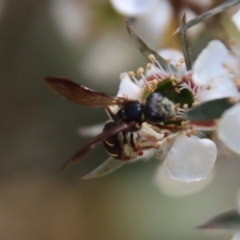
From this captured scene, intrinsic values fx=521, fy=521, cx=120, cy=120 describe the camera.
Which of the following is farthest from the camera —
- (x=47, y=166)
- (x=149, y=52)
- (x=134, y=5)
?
(x=47, y=166)

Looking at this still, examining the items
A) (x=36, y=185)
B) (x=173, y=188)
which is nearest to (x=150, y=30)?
(x=173, y=188)

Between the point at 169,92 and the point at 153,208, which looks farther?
the point at 153,208

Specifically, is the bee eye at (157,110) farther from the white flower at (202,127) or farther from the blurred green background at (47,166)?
the blurred green background at (47,166)

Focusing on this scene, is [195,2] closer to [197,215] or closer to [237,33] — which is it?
[237,33]

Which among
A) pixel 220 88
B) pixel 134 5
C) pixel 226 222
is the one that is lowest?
pixel 226 222

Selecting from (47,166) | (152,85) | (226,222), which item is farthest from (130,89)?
(47,166)

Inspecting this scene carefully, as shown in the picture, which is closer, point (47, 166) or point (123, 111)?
point (123, 111)

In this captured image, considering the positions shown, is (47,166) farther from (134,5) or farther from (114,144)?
(114,144)
